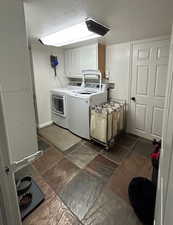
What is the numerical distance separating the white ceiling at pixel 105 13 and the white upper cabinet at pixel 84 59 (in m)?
0.88

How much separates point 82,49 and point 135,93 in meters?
1.65

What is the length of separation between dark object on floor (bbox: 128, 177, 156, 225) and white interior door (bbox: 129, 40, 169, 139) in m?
1.55

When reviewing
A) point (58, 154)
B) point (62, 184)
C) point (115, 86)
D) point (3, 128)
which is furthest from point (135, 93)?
point (3, 128)

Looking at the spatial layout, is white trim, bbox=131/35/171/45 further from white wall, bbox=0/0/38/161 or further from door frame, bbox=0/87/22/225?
door frame, bbox=0/87/22/225

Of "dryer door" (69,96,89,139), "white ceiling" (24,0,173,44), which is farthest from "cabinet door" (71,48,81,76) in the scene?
"white ceiling" (24,0,173,44)

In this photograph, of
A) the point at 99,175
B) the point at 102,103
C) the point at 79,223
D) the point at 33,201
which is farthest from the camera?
the point at 102,103

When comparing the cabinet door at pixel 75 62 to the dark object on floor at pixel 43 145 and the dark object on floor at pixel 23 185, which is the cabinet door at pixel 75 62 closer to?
the dark object on floor at pixel 43 145

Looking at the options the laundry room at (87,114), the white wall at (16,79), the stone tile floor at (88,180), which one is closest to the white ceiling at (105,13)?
the laundry room at (87,114)

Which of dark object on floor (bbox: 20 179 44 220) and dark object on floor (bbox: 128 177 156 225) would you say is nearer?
dark object on floor (bbox: 128 177 156 225)

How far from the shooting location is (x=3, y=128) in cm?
58

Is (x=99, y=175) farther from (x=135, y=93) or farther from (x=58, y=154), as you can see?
(x=135, y=93)

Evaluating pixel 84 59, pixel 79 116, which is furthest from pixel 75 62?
pixel 79 116

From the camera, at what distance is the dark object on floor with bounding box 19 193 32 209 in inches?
57.3

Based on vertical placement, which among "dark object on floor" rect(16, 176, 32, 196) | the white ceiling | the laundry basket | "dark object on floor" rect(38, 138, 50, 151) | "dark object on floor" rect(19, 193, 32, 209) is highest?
the white ceiling
